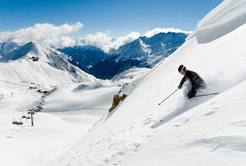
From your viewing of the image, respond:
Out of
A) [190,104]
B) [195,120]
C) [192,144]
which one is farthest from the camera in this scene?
[190,104]

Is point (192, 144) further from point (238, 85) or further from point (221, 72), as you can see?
point (221, 72)

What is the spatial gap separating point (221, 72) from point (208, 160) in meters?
5.76

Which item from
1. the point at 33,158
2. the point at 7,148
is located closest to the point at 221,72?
the point at 33,158

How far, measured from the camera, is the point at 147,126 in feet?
29.3

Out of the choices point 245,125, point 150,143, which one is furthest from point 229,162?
point 150,143

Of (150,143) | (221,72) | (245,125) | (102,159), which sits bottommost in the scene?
(102,159)

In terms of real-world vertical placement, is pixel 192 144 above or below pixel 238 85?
below

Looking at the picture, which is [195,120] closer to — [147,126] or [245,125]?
[245,125]

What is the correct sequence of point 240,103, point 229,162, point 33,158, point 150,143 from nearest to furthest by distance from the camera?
point 229,162 → point 240,103 → point 150,143 → point 33,158

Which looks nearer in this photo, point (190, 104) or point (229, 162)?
point (229, 162)

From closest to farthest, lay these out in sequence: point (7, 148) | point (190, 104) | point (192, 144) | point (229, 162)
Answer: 1. point (229, 162)
2. point (192, 144)
3. point (190, 104)
4. point (7, 148)

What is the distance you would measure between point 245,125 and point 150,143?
3.35 m

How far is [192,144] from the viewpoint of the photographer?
520 cm

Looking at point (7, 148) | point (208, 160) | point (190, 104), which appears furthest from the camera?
point (7, 148)
